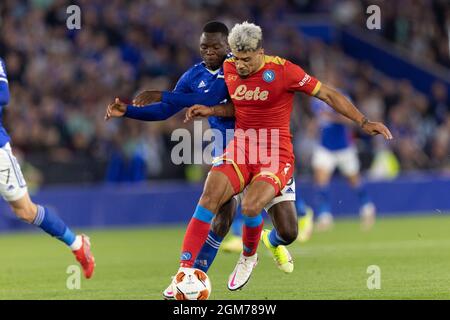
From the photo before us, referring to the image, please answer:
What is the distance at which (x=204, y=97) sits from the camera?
33.2 feet

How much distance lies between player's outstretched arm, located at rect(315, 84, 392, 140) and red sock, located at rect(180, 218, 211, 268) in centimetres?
159

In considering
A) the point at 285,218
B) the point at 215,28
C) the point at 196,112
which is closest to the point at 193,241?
the point at 196,112

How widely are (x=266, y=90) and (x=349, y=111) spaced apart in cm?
76

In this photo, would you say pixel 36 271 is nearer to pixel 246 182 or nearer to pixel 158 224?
pixel 246 182

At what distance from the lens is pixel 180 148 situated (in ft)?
72.0

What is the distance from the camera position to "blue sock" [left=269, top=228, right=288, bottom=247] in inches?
413

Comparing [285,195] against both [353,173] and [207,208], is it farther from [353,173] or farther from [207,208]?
[353,173]

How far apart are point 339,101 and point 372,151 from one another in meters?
14.4

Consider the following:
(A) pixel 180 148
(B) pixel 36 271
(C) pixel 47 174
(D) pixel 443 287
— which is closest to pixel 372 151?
(A) pixel 180 148

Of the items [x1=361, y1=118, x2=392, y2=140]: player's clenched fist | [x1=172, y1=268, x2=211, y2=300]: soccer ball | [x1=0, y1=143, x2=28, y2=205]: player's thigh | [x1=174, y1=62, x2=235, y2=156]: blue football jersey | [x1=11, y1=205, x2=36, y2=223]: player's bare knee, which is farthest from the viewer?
[x1=174, y1=62, x2=235, y2=156]: blue football jersey

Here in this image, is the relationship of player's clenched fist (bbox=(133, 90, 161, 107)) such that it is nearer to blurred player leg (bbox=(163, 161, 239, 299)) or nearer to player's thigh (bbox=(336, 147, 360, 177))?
blurred player leg (bbox=(163, 161, 239, 299))

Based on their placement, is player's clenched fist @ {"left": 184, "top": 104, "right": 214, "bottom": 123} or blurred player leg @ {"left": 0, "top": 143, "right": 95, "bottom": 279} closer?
player's clenched fist @ {"left": 184, "top": 104, "right": 214, "bottom": 123}

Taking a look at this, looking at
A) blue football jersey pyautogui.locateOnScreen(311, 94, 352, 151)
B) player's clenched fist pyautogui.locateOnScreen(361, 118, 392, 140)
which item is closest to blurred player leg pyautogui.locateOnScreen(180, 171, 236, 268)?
player's clenched fist pyautogui.locateOnScreen(361, 118, 392, 140)
